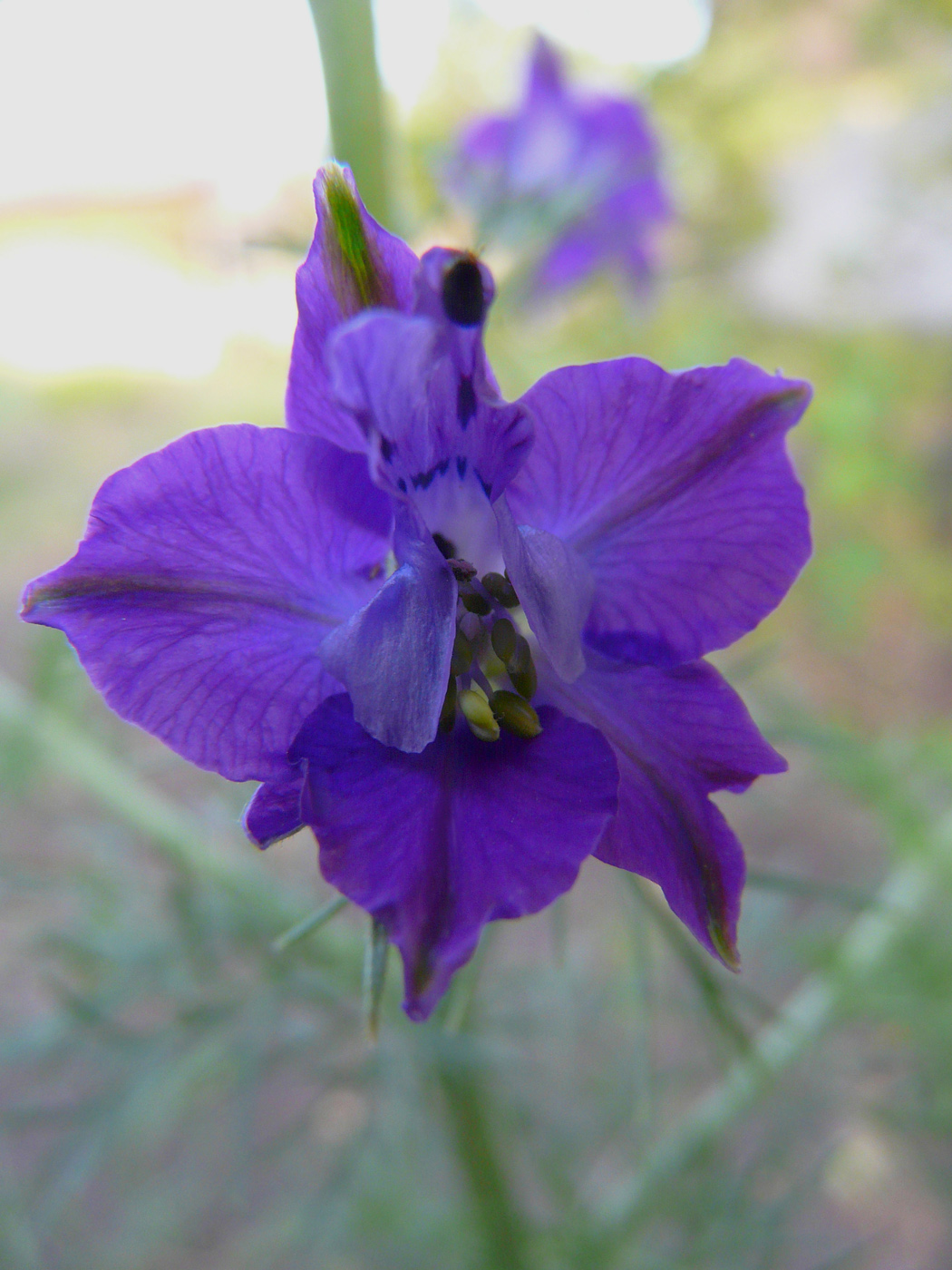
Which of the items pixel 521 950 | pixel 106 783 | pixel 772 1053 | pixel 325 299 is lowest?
pixel 521 950

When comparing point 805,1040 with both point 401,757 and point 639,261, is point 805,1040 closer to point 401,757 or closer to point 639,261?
point 401,757

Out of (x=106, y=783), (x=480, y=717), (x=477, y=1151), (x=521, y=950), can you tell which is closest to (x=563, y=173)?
(x=106, y=783)

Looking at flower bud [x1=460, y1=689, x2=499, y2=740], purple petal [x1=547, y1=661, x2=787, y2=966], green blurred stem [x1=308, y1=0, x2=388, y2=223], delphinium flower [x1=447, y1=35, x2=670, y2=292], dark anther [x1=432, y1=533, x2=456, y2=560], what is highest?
green blurred stem [x1=308, y1=0, x2=388, y2=223]

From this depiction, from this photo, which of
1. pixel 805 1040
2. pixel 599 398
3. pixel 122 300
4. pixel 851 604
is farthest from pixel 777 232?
pixel 599 398

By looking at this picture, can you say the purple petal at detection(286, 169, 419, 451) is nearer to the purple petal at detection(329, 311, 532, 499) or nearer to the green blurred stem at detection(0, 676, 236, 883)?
the purple petal at detection(329, 311, 532, 499)

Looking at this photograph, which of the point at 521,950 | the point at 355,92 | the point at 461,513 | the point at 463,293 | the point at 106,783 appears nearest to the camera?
the point at 463,293

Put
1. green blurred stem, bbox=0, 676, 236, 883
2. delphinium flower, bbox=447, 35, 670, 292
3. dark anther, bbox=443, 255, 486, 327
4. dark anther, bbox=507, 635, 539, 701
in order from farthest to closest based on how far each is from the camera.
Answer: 1. delphinium flower, bbox=447, 35, 670, 292
2. green blurred stem, bbox=0, 676, 236, 883
3. dark anther, bbox=507, 635, 539, 701
4. dark anther, bbox=443, 255, 486, 327

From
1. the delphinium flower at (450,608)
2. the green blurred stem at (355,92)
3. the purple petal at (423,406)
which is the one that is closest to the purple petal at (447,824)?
the delphinium flower at (450,608)

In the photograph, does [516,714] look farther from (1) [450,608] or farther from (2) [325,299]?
(2) [325,299]

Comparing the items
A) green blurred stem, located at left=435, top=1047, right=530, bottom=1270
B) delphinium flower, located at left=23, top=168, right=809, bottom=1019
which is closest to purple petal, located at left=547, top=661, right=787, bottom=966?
delphinium flower, located at left=23, top=168, right=809, bottom=1019
